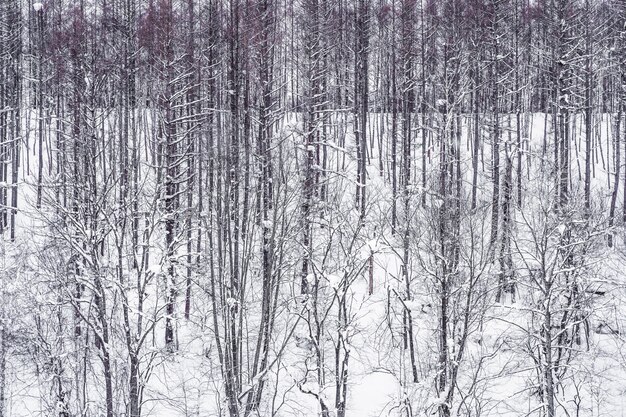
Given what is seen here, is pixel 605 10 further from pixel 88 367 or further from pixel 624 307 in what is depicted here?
pixel 88 367

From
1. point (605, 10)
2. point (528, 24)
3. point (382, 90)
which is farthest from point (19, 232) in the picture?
point (605, 10)

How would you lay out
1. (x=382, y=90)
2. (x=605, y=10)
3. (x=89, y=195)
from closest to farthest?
(x=89, y=195) → (x=605, y=10) → (x=382, y=90)

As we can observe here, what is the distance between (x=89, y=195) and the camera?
1831cm

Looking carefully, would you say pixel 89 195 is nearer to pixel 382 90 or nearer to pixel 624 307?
pixel 624 307

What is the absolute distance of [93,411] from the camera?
18594 millimetres

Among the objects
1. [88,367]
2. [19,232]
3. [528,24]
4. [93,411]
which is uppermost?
[528,24]

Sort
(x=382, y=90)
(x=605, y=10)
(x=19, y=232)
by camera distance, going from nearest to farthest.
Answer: (x=19, y=232)
(x=605, y=10)
(x=382, y=90)

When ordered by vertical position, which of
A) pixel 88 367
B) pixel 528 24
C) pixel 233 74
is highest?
pixel 528 24

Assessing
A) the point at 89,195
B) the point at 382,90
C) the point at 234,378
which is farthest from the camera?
the point at 382,90

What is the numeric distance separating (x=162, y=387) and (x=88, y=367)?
280 cm

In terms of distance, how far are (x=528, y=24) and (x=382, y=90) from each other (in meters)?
12.8

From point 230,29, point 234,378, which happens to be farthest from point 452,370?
point 230,29

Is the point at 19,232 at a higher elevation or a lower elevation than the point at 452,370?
higher

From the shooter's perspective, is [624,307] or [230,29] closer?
[230,29]
